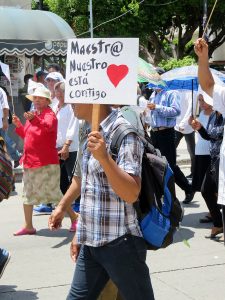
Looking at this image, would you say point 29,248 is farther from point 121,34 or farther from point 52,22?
point 121,34

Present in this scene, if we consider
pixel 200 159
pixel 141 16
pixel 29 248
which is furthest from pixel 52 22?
pixel 141 16

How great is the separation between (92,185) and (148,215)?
1.05ft

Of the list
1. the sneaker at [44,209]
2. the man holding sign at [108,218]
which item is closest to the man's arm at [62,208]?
the man holding sign at [108,218]

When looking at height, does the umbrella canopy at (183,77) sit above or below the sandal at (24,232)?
above

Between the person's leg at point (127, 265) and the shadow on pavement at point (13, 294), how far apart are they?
6.60ft

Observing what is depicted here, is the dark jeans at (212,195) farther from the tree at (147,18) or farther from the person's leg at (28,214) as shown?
the tree at (147,18)

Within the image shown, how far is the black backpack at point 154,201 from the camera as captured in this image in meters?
3.28

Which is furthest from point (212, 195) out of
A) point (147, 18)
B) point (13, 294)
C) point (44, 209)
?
point (147, 18)

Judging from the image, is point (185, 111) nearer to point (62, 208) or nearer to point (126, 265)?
point (62, 208)

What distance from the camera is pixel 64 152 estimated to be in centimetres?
782

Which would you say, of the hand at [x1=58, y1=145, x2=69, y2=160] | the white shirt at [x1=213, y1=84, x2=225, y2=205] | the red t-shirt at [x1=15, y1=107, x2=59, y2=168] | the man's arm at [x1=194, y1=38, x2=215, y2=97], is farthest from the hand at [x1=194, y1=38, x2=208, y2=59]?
the hand at [x1=58, y1=145, x2=69, y2=160]

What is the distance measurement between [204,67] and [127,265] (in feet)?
4.59

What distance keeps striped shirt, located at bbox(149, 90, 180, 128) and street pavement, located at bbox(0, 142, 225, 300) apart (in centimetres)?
134

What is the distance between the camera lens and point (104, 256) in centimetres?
324
